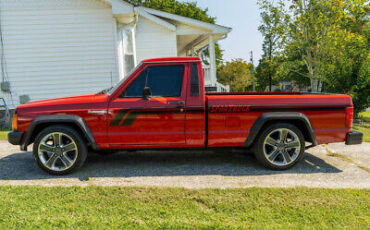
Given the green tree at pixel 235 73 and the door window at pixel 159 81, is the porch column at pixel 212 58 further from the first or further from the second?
the green tree at pixel 235 73

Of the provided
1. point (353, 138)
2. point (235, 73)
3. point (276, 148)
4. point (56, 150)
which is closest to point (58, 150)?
point (56, 150)

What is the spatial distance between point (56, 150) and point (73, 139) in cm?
34

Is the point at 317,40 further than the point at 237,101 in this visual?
Yes

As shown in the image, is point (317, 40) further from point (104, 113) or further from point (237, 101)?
point (104, 113)

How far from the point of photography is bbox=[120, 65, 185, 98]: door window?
13.2 feet

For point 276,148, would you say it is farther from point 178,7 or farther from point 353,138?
point 178,7

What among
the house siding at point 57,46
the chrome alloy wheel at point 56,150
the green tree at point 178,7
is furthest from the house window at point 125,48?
the green tree at point 178,7

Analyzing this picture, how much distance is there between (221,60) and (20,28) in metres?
37.0

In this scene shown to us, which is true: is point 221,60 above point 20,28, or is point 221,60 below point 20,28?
above

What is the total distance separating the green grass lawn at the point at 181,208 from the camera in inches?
100

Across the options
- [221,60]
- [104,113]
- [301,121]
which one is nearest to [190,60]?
[104,113]

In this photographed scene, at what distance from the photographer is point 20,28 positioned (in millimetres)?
9070

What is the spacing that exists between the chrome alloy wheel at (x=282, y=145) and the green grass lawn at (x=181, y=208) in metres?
0.86

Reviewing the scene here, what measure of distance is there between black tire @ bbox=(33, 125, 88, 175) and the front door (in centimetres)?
47
